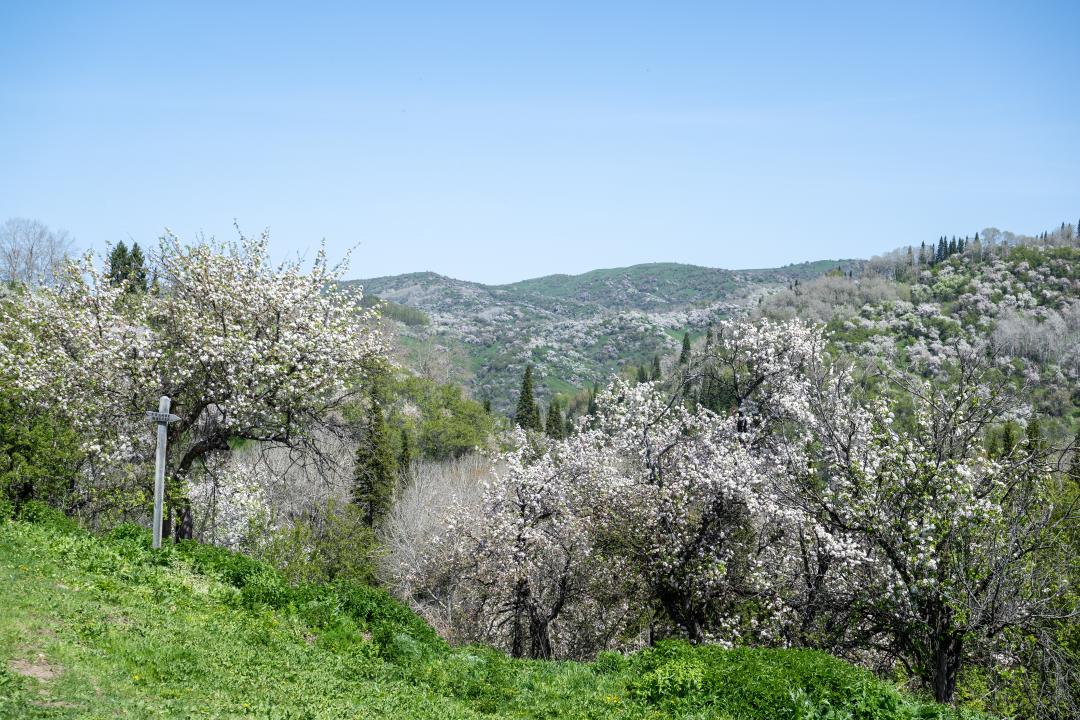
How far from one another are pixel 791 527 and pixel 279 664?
12172 mm

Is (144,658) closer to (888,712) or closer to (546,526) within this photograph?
(888,712)

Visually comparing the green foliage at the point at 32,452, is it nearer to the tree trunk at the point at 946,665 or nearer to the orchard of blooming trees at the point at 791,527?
the orchard of blooming trees at the point at 791,527

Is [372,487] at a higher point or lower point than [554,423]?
higher

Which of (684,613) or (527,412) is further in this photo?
(527,412)

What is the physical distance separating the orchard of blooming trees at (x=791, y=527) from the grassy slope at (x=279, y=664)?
4.19 meters

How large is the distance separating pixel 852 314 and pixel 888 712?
176035mm

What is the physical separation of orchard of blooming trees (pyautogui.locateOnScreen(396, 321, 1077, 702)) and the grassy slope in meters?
4.19

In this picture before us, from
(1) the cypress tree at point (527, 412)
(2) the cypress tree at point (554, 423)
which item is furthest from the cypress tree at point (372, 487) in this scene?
(2) the cypress tree at point (554, 423)

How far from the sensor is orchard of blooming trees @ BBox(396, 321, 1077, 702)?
45.3 ft

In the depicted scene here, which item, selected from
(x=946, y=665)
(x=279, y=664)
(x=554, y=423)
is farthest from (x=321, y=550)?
(x=554, y=423)

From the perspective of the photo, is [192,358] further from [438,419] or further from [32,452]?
A: [438,419]

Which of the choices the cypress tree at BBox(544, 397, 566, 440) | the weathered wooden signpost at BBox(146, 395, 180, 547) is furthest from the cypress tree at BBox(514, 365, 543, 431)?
the weathered wooden signpost at BBox(146, 395, 180, 547)

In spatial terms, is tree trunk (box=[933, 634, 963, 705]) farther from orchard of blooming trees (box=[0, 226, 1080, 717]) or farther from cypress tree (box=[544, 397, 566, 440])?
cypress tree (box=[544, 397, 566, 440])

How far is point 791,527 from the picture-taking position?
17625 millimetres
